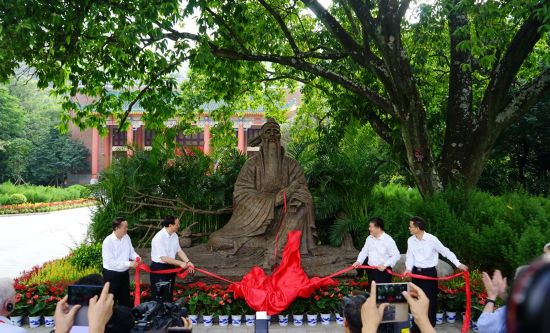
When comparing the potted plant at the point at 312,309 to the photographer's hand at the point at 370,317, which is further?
the potted plant at the point at 312,309

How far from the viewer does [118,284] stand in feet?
18.5

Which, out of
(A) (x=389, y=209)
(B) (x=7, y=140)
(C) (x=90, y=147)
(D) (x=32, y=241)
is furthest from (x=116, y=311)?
(C) (x=90, y=147)

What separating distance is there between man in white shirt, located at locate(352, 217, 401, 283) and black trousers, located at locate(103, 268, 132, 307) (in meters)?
2.86

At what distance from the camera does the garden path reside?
11.5 m

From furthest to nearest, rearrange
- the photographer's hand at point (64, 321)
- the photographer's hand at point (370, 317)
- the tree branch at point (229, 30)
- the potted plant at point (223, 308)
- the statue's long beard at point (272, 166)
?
the tree branch at point (229, 30) < the statue's long beard at point (272, 166) < the potted plant at point (223, 308) < the photographer's hand at point (64, 321) < the photographer's hand at point (370, 317)

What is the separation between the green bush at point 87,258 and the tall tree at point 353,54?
2.65 m

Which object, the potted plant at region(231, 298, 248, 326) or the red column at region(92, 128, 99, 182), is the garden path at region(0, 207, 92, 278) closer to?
the potted plant at region(231, 298, 248, 326)

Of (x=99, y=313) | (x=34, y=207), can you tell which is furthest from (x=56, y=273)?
(x=34, y=207)

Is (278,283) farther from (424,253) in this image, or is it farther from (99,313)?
(99,313)

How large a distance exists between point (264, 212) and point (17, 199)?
2210 centimetres

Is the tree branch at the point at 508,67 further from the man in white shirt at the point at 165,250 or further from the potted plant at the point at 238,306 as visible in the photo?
the man in white shirt at the point at 165,250

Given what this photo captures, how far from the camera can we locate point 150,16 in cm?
649

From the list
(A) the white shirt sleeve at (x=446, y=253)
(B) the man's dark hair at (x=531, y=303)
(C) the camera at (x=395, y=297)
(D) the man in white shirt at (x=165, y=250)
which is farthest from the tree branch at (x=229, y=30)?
(B) the man's dark hair at (x=531, y=303)

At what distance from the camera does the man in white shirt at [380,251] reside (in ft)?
18.8
